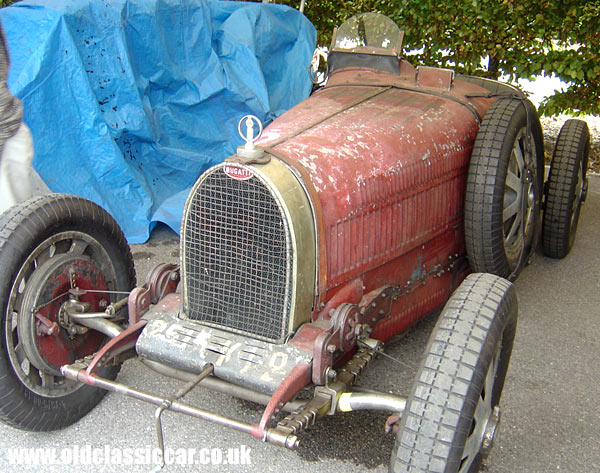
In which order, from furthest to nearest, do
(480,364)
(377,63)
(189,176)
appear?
1. (189,176)
2. (377,63)
3. (480,364)

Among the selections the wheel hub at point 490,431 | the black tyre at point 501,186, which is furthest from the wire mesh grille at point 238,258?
the black tyre at point 501,186

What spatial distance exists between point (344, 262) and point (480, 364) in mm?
819

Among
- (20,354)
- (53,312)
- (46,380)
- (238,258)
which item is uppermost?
(238,258)

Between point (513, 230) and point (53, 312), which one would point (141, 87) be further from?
point (513, 230)

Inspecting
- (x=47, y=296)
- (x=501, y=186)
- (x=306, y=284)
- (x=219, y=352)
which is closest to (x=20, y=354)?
(x=47, y=296)

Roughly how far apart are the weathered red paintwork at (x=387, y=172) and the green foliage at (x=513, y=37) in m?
3.06

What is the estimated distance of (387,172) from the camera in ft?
9.07

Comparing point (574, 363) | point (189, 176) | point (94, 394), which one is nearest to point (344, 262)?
point (94, 394)

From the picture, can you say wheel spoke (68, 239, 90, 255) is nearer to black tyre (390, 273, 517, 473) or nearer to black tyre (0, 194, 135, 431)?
black tyre (0, 194, 135, 431)

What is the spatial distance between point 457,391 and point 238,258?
3.31 feet

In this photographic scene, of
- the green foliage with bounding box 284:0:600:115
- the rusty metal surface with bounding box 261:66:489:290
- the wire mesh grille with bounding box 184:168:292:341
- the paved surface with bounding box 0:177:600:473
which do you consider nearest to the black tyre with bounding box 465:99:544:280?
the rusty metal surface with bounding box 261:66:489:290

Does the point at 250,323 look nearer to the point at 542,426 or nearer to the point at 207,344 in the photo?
the point at 207,344

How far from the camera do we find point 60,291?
2688 mm

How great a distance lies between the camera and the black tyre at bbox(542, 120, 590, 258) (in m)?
4.14
